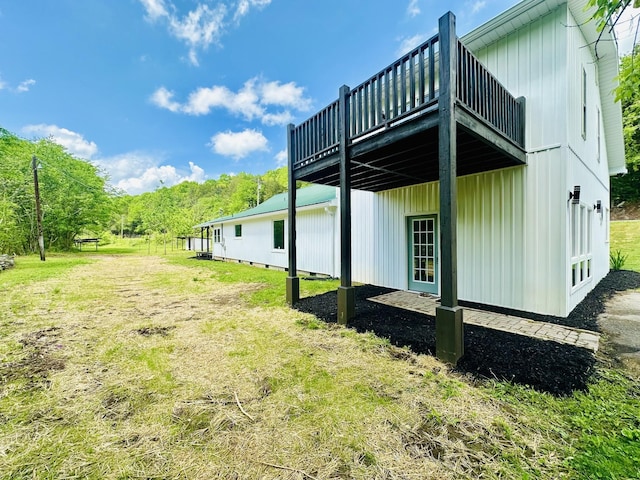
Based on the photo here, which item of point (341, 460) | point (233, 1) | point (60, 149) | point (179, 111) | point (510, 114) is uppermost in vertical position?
point (179, 111)

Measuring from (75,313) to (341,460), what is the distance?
6102 mm

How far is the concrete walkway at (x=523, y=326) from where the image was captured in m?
3.53

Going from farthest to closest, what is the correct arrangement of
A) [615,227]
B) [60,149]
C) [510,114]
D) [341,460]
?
1. [60,149]
2. [615,227]
3. [510,114]
4. [341,460]

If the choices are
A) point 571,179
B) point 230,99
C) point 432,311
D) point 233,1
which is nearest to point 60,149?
point 230,99

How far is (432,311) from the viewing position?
5008mm

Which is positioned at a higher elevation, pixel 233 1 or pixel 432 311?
pixel 233 1

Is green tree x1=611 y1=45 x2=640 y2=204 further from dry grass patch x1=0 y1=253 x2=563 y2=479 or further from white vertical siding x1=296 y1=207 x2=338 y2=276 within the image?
dry grass patch x1=0 y1=253 x2=563 y2=479

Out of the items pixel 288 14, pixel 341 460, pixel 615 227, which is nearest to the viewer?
pixel 341 460

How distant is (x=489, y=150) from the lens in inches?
171

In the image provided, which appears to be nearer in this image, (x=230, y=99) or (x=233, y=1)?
(x=233, y=1)

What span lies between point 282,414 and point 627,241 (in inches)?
844

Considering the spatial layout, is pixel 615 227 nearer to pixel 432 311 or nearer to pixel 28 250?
pixel 432 311

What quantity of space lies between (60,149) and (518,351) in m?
32.5

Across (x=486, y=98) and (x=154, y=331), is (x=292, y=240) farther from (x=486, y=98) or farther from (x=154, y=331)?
(x=486, y=98)
